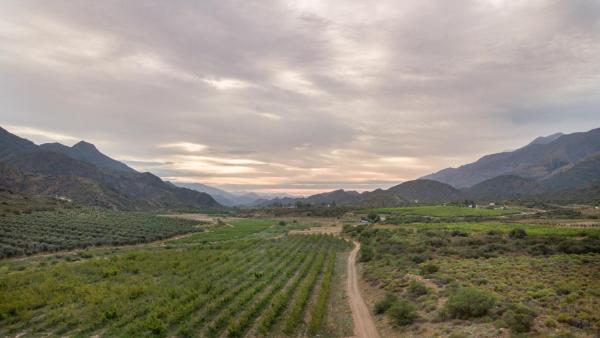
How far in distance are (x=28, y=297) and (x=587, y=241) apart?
48.7 meters

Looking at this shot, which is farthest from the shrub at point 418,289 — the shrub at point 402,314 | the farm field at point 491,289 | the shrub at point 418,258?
the shrub at point 418,258

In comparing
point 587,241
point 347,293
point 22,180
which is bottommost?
point 347,293

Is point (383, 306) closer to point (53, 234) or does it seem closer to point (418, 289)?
point (418, 289)

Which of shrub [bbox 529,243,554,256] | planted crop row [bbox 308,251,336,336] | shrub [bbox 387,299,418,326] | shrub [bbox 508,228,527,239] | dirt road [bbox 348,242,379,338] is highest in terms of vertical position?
shrub [bbox 508,228,527,239]

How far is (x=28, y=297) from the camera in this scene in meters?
21.1

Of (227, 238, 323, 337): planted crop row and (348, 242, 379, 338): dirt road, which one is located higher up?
(227, 238, 323, 337): planted crop row

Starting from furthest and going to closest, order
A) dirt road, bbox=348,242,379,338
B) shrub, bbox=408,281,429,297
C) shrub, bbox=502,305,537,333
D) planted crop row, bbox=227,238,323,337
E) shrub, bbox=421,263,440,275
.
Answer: shrub, bbox=421,263,440,275 < shrub, bbox=408,281,429,297 < dirt road, bbox=348,242,379,338 < planted crop row, bbox=227,238,323,337 < shrub, bbox=502,305,537,333

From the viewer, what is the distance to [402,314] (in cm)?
1892

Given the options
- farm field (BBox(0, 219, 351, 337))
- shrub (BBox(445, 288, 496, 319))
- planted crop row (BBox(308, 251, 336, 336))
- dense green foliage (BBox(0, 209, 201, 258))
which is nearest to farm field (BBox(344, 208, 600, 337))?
shrub (BBox(445, 288, 496, 319))

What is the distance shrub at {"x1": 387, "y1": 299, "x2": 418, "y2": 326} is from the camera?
18448 millimetres

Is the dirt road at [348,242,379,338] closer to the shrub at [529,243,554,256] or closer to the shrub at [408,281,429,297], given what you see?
the shrub at [408,281,429,297]

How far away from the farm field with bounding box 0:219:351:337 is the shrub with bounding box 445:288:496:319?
19.5 ft

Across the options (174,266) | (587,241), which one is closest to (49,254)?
(174,266)

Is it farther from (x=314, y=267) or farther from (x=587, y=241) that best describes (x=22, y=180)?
(x=587, y=241)
